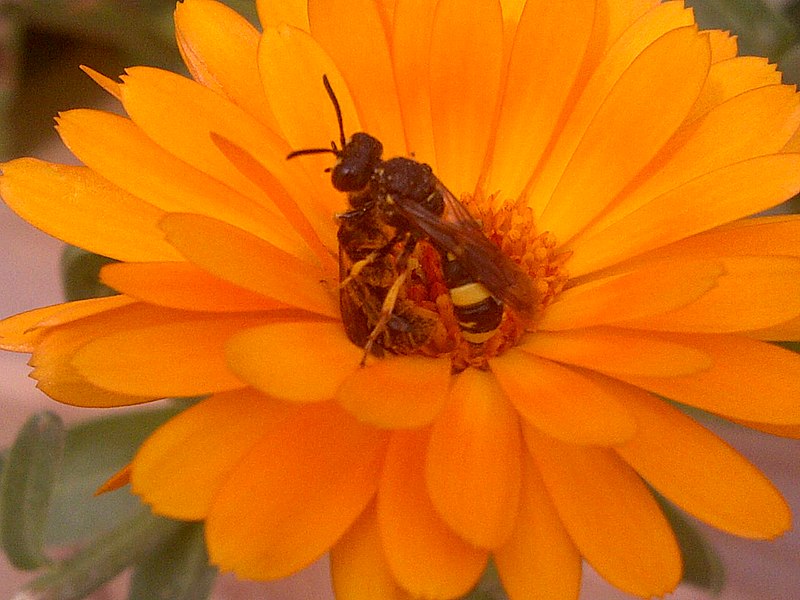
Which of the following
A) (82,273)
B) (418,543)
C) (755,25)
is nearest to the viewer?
(418,543)

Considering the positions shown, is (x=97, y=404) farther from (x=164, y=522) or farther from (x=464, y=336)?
(x=464, y=336)

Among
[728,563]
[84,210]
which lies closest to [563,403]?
[84,210]

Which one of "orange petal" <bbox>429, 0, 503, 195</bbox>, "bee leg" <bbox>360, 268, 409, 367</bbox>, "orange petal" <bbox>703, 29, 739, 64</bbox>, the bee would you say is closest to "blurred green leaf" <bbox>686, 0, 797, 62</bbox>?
"orange petal" <bbox>703, 29, 739, 64</bbox>

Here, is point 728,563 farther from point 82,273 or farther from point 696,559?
point 82,273

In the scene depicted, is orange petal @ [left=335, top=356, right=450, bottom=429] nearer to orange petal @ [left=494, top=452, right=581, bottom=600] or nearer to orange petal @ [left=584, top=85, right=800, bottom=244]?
orange petal @ [left=494, top=452, right=581, bottom=600]

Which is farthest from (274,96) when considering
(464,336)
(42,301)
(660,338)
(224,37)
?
(42,301)

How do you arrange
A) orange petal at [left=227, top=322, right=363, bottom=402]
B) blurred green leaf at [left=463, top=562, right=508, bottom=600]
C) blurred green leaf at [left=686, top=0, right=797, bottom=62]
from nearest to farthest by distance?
orange petal at [left=227, top=322, right=363, bottom=402] → blurred green leaf at [left=463, top=562, right=508, bottom=600] → blurred green leaf at [left=686, top=0, right=797, bottom=62]
